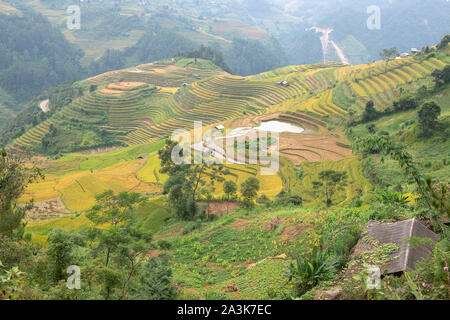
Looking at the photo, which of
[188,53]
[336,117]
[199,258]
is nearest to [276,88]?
[336,117]

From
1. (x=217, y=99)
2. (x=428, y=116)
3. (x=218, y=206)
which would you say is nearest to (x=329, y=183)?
(x=218, y=206)

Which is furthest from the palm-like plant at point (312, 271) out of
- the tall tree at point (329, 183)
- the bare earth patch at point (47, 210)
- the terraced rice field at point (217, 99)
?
the terraced rice field at point (217, 99)

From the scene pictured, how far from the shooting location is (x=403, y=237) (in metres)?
5.96

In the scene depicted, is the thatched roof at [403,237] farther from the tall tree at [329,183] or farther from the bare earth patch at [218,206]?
the tall tree at [329,183]

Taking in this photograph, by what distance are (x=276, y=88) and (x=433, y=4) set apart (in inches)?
6329

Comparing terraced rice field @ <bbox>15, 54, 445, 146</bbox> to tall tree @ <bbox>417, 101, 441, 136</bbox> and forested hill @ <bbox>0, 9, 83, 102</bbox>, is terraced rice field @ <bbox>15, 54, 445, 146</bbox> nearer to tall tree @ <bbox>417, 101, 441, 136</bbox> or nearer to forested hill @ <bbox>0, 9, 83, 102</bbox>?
tall tree @ <bbox>417, 101, 441, 136</bbox>

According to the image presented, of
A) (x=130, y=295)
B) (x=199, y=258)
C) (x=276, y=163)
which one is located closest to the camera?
(x=130, y=295)

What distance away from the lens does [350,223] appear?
8398mm

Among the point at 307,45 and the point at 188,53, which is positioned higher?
the point at 307,45

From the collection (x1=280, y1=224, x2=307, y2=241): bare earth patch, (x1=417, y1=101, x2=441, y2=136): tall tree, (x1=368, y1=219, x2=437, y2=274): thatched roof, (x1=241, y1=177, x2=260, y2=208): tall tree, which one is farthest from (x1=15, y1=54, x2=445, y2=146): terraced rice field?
(x1=368, y1=219, x2=437, y2=274): thatched roof

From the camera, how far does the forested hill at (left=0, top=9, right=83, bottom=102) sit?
88750 mm

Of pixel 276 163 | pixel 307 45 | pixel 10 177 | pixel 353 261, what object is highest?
pixel 307 45

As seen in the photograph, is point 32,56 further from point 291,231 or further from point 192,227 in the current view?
point 291,231

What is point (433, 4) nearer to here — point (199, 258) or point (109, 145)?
point (109, 145)
